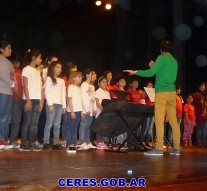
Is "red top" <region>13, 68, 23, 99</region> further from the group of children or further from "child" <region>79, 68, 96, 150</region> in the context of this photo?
"child" <region>79, 68, 96, 150</region>

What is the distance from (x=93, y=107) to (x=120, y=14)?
17.1ft

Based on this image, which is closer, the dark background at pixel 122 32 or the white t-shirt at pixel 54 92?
the white t-shirt at pixel 54 92

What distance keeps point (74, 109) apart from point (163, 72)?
1.51m

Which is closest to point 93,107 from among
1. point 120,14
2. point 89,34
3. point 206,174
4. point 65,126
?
point 65,126

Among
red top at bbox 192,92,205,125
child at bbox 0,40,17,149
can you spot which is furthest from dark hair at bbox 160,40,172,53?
red top at bbox 192,92,205,125

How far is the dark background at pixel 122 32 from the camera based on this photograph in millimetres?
8641

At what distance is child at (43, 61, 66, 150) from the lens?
15.3ft

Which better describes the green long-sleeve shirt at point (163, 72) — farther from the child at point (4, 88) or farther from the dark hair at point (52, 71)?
the child at point (4, 88)

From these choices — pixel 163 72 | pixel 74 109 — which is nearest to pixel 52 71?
pixel 74 109

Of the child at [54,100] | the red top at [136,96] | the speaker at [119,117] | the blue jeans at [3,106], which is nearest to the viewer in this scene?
the blue jeans at [3,106]

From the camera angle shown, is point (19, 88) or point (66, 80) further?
point (66, 80)

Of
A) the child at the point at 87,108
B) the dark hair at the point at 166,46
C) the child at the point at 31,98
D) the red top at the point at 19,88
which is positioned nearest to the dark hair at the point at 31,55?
the child at the point at 31,98

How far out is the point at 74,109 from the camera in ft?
16.4

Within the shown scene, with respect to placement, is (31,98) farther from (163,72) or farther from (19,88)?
(163,72)
